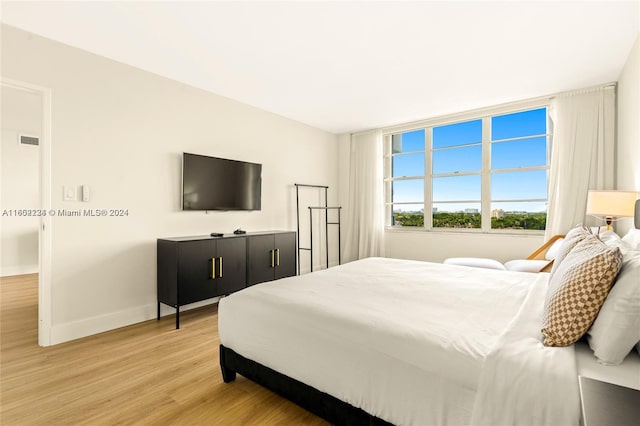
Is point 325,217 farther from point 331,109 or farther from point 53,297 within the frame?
point 53,297

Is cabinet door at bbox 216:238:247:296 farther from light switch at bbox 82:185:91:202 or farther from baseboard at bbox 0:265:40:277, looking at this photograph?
baseboard at bbox 0:265:40:277

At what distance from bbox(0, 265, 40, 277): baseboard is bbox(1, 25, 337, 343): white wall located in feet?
13.1

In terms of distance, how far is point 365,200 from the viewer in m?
5.34

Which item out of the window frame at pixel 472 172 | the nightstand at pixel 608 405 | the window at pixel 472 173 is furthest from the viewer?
the window at pixel 472 173

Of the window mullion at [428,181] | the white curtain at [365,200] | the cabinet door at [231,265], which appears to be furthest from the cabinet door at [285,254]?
the window mullion at [428,181]

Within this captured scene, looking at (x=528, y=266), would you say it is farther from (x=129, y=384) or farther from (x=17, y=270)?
(x=17, y=270)

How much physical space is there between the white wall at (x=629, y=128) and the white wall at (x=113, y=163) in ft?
13.1

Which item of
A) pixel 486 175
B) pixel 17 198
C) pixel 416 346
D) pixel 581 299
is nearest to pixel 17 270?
pixel 17 198

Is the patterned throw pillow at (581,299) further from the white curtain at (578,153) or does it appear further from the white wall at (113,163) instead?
the white wall at (113,163)

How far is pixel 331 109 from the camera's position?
4.32 metres

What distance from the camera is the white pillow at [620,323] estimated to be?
0.99 meters

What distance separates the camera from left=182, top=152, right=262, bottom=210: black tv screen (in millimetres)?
3379

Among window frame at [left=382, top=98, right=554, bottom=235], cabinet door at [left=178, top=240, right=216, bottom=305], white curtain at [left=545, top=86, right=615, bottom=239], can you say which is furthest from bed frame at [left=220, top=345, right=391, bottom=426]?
window frame at [left=382, top=98, right=554, bottom=235]

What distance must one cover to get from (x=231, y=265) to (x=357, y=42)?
8.12ft
